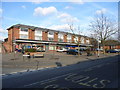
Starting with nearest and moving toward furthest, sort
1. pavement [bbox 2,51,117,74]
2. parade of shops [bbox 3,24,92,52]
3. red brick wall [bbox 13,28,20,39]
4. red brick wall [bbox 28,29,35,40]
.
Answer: pavement [bbox 2,51,117,74], parade of shops [bbox 3,24,92,52], red brick wall [bbox 13,28,20,39], red brick wall [bbox 28,29,35,40]

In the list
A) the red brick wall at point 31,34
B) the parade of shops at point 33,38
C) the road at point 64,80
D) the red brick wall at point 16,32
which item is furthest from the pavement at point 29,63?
the red brick wall at point 31,34

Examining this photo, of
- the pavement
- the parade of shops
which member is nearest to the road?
the pavement

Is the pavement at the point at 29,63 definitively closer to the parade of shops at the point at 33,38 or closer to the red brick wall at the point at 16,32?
the parade of shops at the point at 33,38

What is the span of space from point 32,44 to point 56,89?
136 feet

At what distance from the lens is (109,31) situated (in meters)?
40.6

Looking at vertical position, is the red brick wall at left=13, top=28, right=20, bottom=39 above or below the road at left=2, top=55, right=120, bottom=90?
above

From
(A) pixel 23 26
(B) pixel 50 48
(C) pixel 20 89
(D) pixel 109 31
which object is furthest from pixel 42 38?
(C) pixel 20 89

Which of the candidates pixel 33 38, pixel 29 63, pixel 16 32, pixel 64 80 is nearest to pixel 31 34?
pixel 33 38

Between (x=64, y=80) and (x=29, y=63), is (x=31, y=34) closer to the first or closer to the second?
(x=29, y=63)

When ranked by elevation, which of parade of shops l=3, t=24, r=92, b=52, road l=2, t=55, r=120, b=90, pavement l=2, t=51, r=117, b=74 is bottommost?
pavement l=2, t=51, r=117, b=74

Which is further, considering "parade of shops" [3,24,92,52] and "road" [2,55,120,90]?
"parade of shops" [3,24,92,52]

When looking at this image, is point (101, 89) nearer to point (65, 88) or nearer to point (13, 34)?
point (65, 88)

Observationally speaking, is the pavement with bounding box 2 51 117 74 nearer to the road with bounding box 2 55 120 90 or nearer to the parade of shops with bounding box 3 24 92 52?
the road with bounding box 2 55 120 90

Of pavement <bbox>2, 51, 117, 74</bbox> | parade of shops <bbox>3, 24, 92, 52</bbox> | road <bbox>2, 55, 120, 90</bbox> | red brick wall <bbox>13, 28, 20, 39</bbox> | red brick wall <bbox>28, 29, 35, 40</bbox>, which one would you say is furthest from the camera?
red brick wall <bbox>28, 29, 35, 40</bbox>
